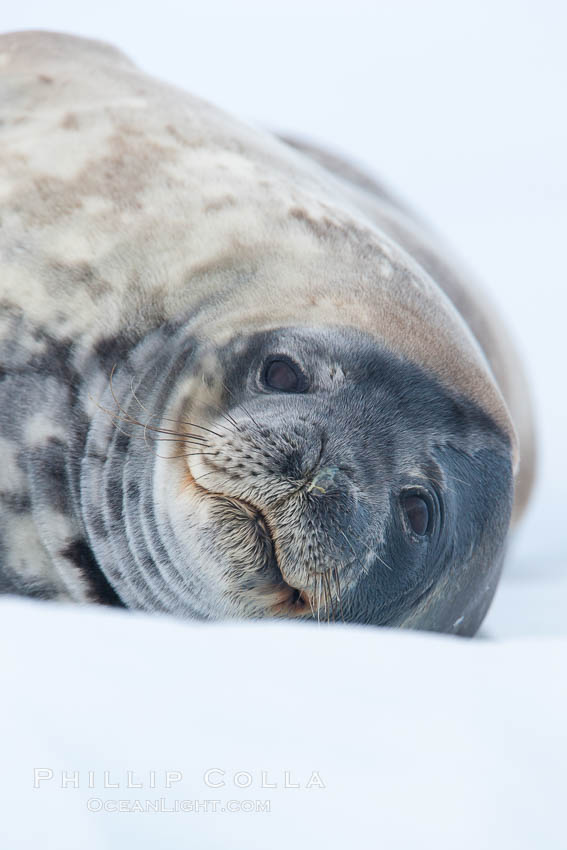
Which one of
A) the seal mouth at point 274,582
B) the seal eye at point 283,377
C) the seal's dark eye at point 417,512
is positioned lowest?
the seal mouth at point 274,582

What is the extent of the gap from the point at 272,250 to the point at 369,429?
1.75 ft

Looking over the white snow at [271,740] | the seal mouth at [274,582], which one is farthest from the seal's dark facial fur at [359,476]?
the white snow at [271,740]

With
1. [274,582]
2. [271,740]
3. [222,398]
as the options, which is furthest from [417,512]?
[271,740]

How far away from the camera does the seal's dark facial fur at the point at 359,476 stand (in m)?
1.65

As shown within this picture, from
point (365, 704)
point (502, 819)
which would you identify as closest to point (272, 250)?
point (365, 704)

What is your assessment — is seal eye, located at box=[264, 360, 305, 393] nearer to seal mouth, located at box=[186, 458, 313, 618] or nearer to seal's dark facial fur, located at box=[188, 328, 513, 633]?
seal's dark facial fur, located at box=[188, 328, 513, 633]

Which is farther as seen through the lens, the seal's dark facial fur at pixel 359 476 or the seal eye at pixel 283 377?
the seal eye at pixel 283 377

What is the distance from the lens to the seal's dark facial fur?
5.42ft

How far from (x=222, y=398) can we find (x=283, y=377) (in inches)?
5.2

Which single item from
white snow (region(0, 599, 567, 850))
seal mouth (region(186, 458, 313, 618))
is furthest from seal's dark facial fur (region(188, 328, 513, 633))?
white snow (region(0, 599, 567, 850))

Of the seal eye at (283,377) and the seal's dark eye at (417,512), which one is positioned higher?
the seal eye at (283,377)

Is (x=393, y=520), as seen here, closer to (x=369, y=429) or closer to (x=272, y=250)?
(x=369, y=429)

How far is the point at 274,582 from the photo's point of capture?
169 cm

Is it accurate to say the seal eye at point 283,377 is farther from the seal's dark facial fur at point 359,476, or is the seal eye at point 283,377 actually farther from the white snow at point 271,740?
the white snow at point 271,740
